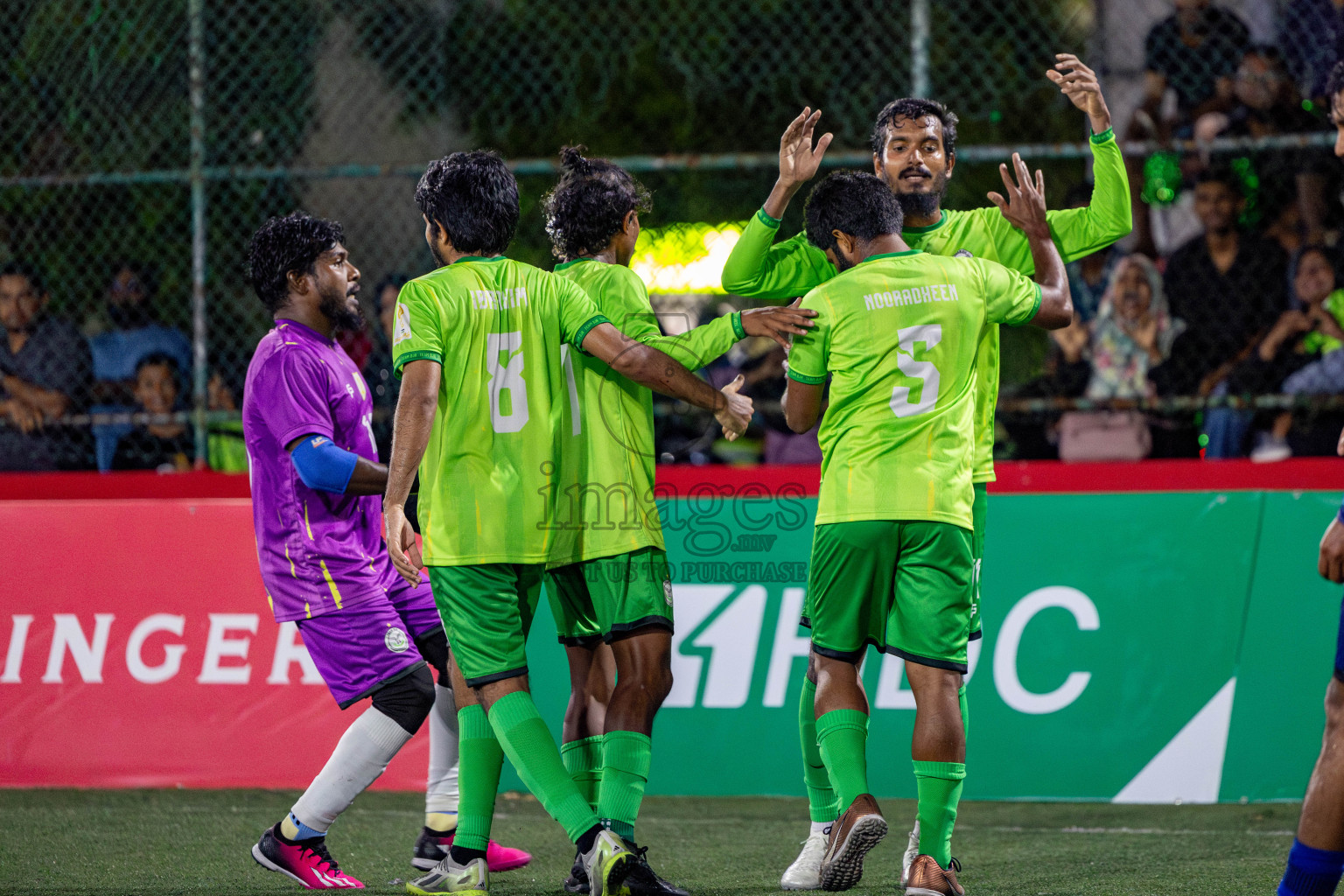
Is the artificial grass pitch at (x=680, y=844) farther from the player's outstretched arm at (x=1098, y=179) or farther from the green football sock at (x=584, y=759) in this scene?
the player's outstretched arm at (x=1098, y=179)

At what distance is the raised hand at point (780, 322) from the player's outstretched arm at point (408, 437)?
90 centimetres

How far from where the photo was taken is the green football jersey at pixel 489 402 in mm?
3994

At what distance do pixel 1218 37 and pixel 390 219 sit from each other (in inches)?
220

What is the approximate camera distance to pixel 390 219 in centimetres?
1029

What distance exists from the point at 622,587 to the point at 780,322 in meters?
0.89

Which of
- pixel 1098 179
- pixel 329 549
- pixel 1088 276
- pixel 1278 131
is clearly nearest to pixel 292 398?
pixel 329 549

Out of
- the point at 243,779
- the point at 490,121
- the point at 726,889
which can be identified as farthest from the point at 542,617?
the point at 490,121

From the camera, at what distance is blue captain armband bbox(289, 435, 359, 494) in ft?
14.5

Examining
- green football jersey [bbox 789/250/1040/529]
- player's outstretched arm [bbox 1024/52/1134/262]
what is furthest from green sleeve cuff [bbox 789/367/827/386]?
player's outstretched arm [bbox 1024/52/1134/262]

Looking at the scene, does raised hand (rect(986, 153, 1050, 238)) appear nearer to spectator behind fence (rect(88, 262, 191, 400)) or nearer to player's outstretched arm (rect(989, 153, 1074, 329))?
player's outstretched arm (rect(989, 153, 1074, 329))

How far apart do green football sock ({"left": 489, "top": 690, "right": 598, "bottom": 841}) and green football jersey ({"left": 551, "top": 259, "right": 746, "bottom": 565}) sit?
1.57ft

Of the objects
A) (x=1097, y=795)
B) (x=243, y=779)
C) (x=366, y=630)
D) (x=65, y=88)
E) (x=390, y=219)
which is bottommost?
(x=243, y=779)

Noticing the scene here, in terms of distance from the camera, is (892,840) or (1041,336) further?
(1041,336)

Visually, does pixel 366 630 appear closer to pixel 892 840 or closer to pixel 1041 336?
pixel 892 840
